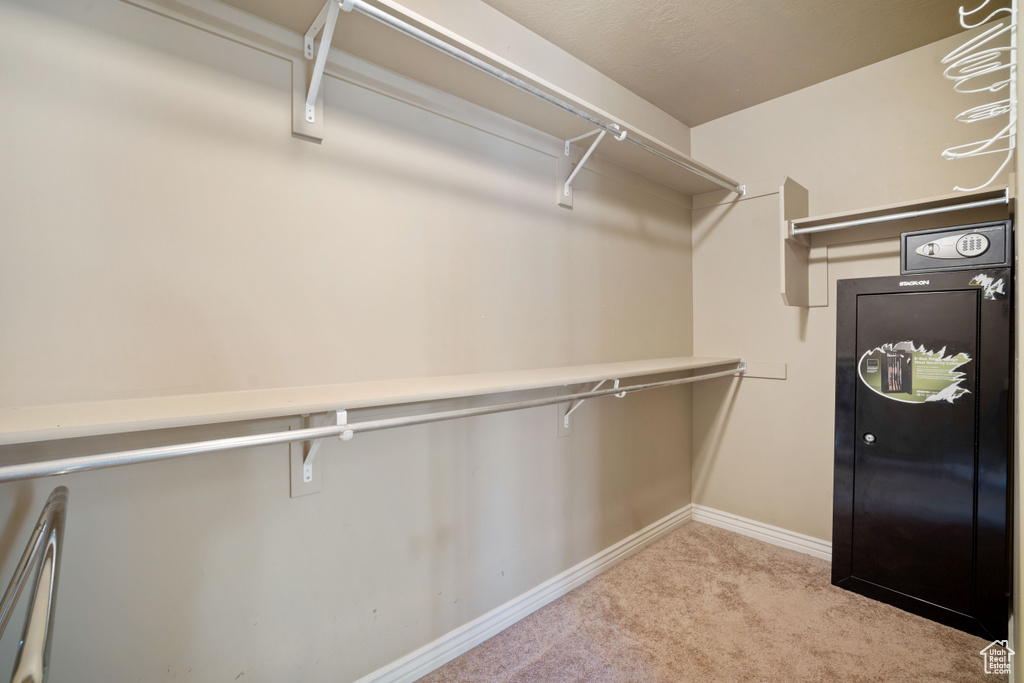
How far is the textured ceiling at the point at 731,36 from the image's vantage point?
186 centimetres

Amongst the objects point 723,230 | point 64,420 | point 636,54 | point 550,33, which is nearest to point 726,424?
point 723,230

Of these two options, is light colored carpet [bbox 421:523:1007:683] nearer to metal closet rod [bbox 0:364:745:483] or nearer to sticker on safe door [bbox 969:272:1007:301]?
metal closet rod [bbox 0:364:745:483]

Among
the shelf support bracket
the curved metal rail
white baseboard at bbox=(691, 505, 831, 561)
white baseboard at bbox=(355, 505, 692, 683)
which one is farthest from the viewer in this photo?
white baseboard at bbox=(691, 505, 831, 561)

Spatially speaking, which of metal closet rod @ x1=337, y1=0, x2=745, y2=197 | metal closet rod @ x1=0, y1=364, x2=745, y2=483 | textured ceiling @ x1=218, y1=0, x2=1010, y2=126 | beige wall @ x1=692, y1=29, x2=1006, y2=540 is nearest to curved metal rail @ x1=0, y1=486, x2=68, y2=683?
metal closet rod @ x1=0, y1=364, x2=745, y2=483

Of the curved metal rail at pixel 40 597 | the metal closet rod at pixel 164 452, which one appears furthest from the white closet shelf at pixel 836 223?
the curved metal rail at pixel 40 597

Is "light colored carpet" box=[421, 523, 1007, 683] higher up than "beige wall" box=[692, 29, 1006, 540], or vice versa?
"beige wall" box=[692, 29, 1006, 540]

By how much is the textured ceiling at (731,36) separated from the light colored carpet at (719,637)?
8.02 feet

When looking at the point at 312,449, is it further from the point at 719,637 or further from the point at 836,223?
the point at 836,223

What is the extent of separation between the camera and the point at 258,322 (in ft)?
4.39

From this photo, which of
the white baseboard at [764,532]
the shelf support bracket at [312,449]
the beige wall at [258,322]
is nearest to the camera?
the beige wall at [258,322]

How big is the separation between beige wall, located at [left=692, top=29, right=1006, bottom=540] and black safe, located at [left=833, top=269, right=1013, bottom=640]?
390 mm

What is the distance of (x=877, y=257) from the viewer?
232 centimetres

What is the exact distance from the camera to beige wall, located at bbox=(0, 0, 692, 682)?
109cm

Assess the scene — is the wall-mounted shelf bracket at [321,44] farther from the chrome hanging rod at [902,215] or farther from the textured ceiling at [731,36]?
the chrome hanging rod at [902,215]
